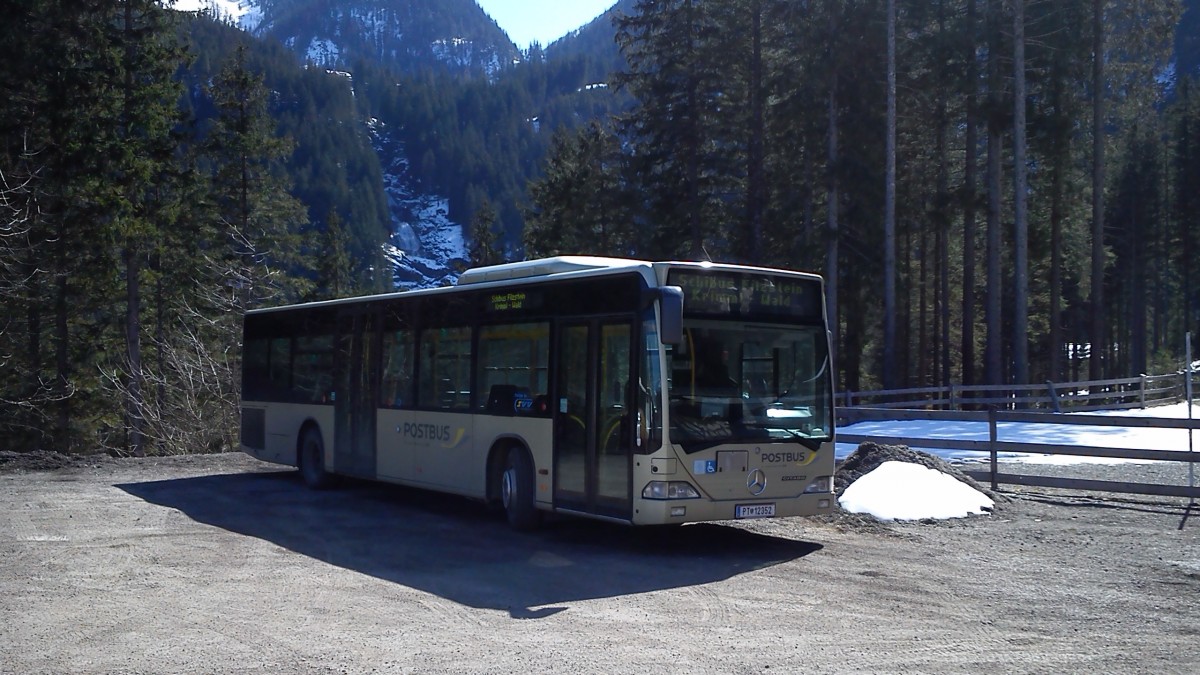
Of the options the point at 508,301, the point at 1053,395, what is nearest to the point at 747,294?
the point at 508,301

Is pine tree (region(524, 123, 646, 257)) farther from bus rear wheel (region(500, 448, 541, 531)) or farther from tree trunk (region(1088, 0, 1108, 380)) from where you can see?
bus rear wheel (region(500, 448, 541, 531))

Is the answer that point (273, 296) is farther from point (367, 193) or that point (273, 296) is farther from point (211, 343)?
point (367, 193)

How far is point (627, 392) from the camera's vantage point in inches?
427

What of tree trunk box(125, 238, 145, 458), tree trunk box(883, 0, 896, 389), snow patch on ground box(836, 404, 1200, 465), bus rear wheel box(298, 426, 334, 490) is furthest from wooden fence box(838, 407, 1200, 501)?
tree trunk box(125, 238, 145, 458)

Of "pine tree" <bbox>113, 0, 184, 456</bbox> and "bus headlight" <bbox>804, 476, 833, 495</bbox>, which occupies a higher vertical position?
"pine tree" <bbox>113, 0, 184, 456</bbox>

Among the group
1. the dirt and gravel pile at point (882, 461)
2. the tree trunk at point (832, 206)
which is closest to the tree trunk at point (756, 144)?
the tree trunk at point (832, 206)

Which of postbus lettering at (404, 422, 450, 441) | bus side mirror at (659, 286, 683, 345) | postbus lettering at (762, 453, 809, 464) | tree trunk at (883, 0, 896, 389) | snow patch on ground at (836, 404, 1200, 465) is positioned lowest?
snow patch on ground at (836, 404, 1200, 465)

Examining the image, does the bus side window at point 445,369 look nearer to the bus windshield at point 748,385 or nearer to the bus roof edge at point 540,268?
the bus roof edge at point 540,268

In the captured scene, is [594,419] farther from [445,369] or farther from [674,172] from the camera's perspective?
[674,172]

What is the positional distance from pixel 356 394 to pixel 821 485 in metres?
7.63

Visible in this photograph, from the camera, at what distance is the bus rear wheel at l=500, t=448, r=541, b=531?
12.3m

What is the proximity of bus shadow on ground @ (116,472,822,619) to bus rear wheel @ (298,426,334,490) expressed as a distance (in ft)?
1.58

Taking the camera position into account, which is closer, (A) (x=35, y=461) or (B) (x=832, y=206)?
(A) (x=35, y=461)

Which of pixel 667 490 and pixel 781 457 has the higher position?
pixel 781 457
